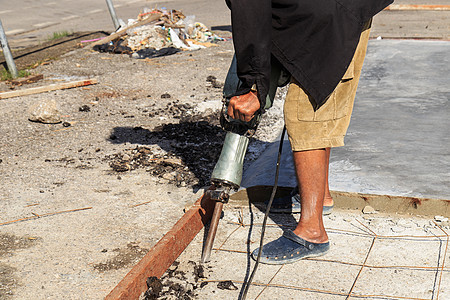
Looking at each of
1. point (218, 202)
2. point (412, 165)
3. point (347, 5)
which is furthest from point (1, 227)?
point (412, 165)

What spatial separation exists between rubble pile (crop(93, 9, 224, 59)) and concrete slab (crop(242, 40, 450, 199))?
12.3 ft

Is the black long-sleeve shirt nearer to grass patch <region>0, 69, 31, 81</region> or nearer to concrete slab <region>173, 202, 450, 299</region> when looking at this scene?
concrete slab <region>173, 202, 450, 299</region>

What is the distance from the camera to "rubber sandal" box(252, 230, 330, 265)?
2516 mm

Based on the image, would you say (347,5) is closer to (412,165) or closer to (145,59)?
(412,165)

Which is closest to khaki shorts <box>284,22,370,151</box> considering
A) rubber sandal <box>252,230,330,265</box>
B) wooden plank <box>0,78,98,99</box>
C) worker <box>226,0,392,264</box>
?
worker <box>226,0,392,264</box>

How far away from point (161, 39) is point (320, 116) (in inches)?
253

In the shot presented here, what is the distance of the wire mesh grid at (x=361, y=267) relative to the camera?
2.28 meters

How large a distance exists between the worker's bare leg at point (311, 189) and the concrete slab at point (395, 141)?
1.71 ft

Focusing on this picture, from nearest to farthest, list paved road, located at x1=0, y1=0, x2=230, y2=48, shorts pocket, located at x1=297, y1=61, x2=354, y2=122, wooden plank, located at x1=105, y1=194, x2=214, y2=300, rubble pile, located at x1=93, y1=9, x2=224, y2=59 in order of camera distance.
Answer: wooden plank, located at x1=105, y1=194, x2=214, y2=300, shorts pocket, located at x1=297, y1=61, x2=354, y2=122, rubble pile, located at x1=93, y1=9, x2=224, y2=59, paved road, located at x1=0, y1=0, x2=230, y2=48

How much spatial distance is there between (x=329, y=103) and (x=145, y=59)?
563 centimetres

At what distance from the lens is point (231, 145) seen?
8.38ft

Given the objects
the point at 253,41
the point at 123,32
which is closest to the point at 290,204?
the point at 253,41

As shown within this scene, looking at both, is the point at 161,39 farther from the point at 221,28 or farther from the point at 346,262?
the point at 346,262

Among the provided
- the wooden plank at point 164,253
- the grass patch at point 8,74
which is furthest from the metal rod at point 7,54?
the wooden plank at point 164,253
